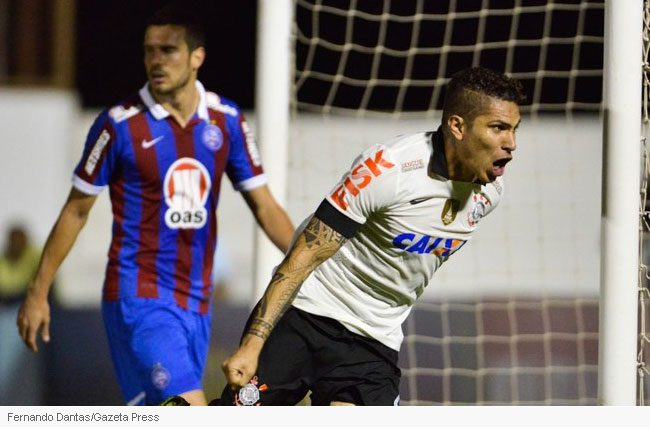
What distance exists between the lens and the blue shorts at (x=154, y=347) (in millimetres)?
4117

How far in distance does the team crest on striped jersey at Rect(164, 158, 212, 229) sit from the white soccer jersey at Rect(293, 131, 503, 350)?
100 cm

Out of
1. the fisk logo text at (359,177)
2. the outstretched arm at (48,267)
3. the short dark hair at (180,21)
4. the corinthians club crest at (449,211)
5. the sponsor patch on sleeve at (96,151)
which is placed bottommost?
the outstretched arm at (48,267)

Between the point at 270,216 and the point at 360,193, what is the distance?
4.47 ft

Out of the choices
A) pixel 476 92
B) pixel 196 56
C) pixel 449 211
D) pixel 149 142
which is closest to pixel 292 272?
pixel 449 211

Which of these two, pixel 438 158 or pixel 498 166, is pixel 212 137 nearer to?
pixel 438 158

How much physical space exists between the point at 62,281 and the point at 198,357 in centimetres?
572

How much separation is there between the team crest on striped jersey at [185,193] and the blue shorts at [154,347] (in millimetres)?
359

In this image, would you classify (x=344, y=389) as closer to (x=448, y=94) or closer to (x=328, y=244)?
(x=328, y=244)

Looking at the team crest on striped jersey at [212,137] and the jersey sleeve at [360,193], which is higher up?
the team crest on striped jersey at [212,137]

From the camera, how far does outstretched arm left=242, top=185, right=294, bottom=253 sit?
4.55 meters

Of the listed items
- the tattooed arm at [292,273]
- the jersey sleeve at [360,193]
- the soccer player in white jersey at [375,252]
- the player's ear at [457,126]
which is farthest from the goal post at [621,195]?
the tattooed arm at [292,273]

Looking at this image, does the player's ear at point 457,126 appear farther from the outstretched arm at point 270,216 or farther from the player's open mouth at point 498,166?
the outstretched arm at point 270,216

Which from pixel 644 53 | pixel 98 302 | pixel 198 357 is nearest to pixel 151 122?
pixel 198 357

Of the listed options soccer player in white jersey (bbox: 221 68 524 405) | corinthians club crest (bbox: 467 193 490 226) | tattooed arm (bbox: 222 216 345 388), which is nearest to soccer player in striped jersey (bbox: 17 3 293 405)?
soccer player in white jersey (bbox: 221 68 524 405)
